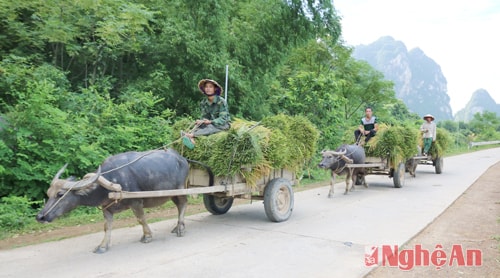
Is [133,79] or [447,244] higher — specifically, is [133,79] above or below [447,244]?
above

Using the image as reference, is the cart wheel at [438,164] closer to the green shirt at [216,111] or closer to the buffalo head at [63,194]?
the green shirt at [216,111]

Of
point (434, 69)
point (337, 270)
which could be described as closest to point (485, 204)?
point (337, 270)

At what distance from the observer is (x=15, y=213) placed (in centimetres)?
596

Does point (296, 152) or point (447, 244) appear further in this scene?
point (296, 152)

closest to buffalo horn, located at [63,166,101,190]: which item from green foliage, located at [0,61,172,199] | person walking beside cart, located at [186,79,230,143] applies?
person walking beside cart, located at [186,79,230,143]

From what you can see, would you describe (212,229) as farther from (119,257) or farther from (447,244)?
(447,244)

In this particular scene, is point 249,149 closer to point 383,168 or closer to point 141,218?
point 141,218

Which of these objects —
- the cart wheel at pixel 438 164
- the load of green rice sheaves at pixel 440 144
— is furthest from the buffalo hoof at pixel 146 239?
the cart wheel at pixel 438 164

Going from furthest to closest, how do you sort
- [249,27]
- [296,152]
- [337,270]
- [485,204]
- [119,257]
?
[249,27], [485,204], [296,152], [119,257], [337,270]

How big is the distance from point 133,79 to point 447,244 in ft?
29.4

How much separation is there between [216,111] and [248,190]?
4.92 feet

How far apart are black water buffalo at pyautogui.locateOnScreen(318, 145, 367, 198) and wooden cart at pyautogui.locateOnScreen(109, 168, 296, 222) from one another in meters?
2.19

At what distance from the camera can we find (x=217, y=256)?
15.3ft

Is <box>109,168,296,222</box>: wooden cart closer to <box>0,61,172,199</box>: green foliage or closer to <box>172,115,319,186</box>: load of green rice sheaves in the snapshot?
<box>172,115,319,186</box>: load of green rice sheaves
